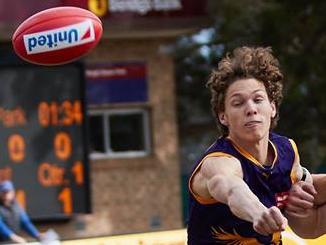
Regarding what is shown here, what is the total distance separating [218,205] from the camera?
4266 mm

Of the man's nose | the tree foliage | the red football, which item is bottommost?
the man's nose

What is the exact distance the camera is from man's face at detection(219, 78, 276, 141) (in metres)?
4.19

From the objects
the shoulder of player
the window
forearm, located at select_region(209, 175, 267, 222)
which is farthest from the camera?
the window

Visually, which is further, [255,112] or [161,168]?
[161,168]

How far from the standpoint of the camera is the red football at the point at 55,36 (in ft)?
18.4

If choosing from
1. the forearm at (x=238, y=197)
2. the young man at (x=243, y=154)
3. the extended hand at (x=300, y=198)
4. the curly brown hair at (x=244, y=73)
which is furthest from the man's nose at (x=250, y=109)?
the extended hand at (x=300, y=198)

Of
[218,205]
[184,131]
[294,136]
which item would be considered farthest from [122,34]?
[184,131]

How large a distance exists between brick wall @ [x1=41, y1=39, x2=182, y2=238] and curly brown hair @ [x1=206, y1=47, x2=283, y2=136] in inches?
469

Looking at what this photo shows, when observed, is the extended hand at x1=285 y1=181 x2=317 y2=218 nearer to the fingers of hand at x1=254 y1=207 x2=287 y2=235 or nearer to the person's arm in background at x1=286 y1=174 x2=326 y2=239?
the person's arm in background at x1=286 y1=174 x2=326 y2=239

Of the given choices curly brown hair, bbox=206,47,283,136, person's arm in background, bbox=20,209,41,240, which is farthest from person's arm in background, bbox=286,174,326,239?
person's arm in background, bbox=20,209,41,240

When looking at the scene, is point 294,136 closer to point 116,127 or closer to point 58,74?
point 116,127

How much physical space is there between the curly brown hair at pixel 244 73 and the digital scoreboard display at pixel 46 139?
8816 millimetres

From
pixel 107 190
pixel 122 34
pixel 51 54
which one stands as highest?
pixel 122 34

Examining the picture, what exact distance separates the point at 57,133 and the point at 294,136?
9.20 meters
